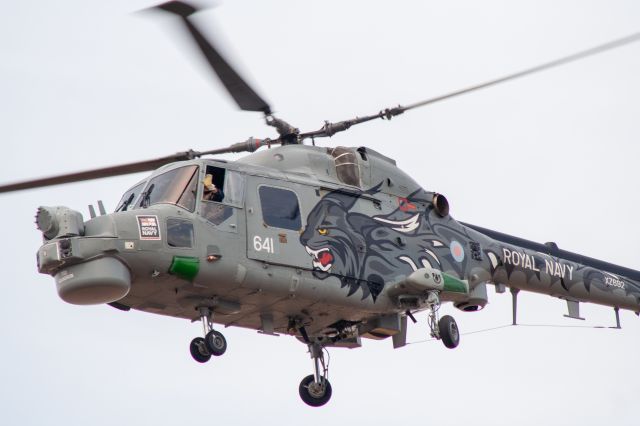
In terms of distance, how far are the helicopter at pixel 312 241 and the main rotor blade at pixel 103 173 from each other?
18cm

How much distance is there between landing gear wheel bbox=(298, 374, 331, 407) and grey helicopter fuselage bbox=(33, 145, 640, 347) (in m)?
0.90

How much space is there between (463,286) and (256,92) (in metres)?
4.87

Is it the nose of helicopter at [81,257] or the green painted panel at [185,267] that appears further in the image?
the green painted panel at [185,267]

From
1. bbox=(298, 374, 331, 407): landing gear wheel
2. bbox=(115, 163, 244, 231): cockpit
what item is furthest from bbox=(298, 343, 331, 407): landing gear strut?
bbox=(115, 163, 244, 231): cockpit

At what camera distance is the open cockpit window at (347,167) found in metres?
21.3

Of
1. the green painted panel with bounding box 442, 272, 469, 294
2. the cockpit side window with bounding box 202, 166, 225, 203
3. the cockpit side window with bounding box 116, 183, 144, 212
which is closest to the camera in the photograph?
the cockpit side window with bounding box 202, 166, 225, 203

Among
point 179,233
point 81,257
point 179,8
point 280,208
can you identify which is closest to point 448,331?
point 280,208

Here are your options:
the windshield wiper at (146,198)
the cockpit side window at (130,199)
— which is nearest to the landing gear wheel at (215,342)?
the windshield wiper at (146,198)

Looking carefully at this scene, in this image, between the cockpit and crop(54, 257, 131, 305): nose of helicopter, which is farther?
the cockpit

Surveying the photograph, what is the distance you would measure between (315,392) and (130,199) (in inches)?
185

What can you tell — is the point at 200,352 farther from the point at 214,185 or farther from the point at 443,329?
the point at 443,329

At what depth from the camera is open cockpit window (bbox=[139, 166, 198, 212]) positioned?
19.0m

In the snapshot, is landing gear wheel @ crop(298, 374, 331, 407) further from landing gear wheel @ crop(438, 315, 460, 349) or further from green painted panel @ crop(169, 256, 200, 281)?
green painted panel @ crop(169, 256, 200, 281)

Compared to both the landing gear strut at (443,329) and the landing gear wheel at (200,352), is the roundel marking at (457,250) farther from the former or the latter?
the landing gear wheel at (200,352)
